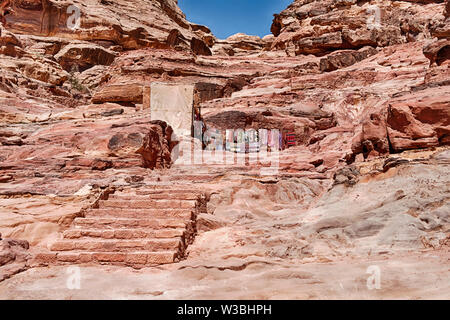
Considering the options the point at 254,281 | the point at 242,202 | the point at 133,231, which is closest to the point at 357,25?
the point at 242,202

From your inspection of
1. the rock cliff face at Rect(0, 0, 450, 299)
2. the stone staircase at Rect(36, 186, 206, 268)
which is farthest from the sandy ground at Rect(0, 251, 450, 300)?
the stone staircase at Rect(36, 186, 206, 268)

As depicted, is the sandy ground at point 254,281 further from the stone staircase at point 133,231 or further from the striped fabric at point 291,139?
the striped fabric at point 291,139

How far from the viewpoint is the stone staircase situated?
4836 mm

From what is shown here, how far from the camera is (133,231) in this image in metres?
5.37

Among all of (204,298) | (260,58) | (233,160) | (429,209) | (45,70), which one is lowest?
(204,298)

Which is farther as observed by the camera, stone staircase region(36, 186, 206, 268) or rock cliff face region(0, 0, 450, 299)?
stone staircase region(36, 186, 206, 268)

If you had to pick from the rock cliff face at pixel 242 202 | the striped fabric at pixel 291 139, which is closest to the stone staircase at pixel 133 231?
the rock cliff face at pixel 242 202

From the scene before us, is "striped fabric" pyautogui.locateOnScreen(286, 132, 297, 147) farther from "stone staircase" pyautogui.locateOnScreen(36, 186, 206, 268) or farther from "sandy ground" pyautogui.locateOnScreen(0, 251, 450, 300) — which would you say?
"sandy ground" pyautogui.locateOnScreen(0, 251, 450, 300)

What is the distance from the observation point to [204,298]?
335 cm

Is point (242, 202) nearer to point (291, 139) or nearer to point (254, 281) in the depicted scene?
point (254, 281)

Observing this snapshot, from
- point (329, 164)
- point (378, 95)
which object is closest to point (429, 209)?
A: point (329, 164)

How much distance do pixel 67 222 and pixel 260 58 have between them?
32755 mm

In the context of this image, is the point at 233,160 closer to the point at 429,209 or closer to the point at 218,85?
the point at 429,209
